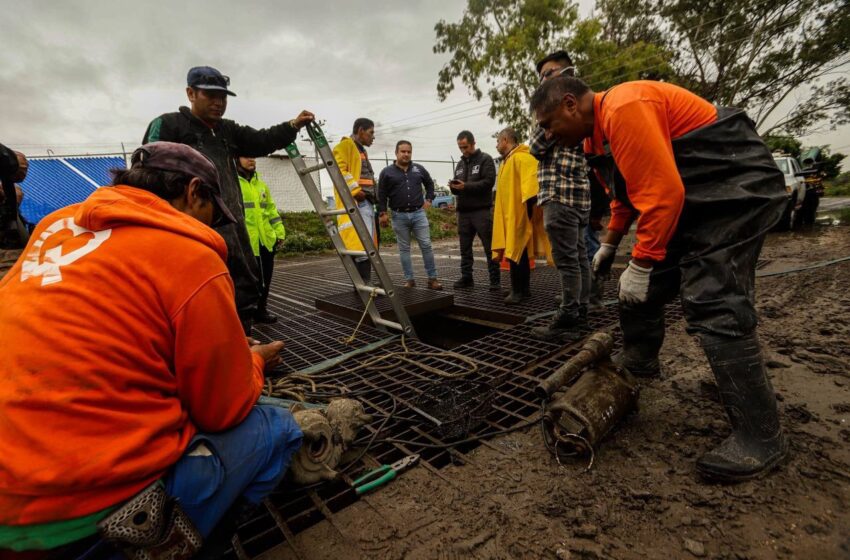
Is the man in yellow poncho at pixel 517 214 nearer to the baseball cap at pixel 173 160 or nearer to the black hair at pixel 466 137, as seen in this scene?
the black hair at pixel 466 137

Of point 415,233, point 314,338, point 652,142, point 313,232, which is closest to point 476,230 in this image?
point 415,233

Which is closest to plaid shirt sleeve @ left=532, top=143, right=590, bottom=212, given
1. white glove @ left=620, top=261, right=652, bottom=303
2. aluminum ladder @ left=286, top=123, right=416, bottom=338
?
white glove @ left=620, top=261, right=652, bottom=303

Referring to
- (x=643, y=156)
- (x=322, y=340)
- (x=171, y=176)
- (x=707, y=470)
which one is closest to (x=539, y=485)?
(x=707, y=470)

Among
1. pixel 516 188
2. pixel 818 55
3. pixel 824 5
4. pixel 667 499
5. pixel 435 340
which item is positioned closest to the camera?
pixel 667 499

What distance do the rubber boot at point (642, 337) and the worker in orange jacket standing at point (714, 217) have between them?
553 millimetres

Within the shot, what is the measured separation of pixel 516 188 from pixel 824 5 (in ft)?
57.2

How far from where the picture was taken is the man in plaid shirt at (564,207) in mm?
2895

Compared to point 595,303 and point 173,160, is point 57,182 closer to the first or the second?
point 173,160

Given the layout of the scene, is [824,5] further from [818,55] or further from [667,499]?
[667,499]

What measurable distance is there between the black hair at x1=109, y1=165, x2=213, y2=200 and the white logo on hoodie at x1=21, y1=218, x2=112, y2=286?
0.23 m

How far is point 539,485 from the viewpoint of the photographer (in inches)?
60.0

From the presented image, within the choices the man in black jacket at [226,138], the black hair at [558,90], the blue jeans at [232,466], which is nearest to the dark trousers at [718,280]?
the black hair at [558,90]

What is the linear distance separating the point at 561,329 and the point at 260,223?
3054mm

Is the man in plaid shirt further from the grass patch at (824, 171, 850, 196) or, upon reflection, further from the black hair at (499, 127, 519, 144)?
the grass patch at (824, 171, 850, 196)
